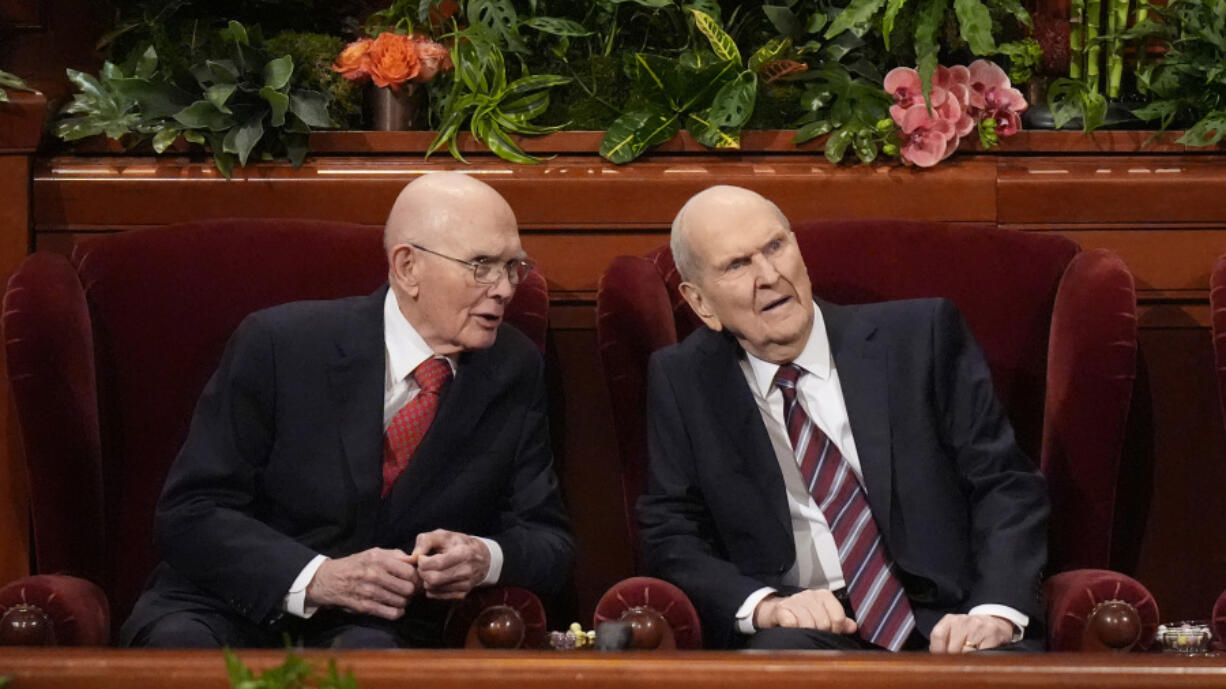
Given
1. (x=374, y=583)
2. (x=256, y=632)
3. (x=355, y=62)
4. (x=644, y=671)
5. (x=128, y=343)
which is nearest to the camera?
(x=644, y=671)

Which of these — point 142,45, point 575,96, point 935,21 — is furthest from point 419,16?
point 935,21

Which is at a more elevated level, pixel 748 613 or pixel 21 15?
pixel 21 15

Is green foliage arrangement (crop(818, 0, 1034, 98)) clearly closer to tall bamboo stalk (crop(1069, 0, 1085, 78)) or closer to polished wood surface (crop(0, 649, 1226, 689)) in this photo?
tall bamboo stalk (crop(1069, 0, 1085, 78))

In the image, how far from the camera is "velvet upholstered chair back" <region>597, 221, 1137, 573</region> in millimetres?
2730

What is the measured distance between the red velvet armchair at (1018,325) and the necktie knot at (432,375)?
0.30 m

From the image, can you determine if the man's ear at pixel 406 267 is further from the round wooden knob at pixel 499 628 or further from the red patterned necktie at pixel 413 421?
the round wooden knob at pixel 499 628

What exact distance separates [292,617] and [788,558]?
792 millimetres

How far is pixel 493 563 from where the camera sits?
2551 millimetres

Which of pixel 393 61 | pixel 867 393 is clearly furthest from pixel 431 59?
pixel 867 393

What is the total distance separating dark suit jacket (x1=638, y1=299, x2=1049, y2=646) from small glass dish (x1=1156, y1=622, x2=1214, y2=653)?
40cm

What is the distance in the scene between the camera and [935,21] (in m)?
3.15

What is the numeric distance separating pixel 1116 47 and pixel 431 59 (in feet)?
4.49

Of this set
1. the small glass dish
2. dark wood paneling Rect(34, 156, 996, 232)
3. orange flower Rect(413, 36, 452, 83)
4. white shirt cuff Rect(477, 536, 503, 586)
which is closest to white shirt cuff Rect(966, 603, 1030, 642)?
the small glass dish

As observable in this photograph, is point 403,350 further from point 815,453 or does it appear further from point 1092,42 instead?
point 1092,42
